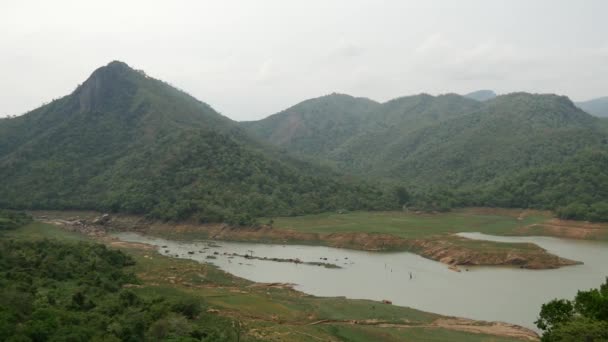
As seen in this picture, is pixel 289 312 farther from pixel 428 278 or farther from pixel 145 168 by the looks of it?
pixel 145 168

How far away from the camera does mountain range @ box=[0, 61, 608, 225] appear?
305ft

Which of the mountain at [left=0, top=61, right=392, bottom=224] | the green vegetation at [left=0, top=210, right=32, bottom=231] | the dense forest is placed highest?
the mountain at [left=0, top=61, right=392, bottom=224]

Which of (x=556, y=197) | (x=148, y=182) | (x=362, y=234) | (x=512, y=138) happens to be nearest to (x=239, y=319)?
(x=362, y=234)

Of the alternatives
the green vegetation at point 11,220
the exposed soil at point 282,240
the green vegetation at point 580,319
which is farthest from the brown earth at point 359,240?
the green vegetation at point 580,319

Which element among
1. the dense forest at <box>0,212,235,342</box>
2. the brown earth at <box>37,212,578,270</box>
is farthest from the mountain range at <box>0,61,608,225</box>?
the dense forest at <box>0,212,235,342</box>

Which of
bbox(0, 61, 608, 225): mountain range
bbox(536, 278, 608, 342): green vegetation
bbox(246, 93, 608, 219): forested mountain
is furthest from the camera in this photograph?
bbox(246, 93, 608, 219): forested mountain

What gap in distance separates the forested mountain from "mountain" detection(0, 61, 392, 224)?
77.9 ft

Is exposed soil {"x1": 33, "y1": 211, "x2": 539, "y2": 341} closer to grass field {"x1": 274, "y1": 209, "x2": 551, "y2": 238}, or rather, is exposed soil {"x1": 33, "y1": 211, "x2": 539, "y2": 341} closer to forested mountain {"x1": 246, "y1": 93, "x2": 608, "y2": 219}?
grass field {"x1": 274, "y1": 209, "x2": 551, "y2": 238}

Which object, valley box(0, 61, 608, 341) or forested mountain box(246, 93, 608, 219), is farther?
forested mountain box(246, 93, 608, 219)

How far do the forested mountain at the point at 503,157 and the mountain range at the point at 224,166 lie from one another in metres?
0.38

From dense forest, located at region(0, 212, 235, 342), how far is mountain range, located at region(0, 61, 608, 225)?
39.7 metres

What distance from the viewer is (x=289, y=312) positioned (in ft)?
129

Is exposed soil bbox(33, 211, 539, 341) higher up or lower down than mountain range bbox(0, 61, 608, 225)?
lower down

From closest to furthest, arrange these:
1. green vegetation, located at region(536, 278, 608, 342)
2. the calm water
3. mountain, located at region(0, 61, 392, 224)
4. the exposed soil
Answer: green vegetation, located at region(536, 278, 608, 342), the exposed soil, the calm water, mountain, located at region(0, 61, 392, 224)
